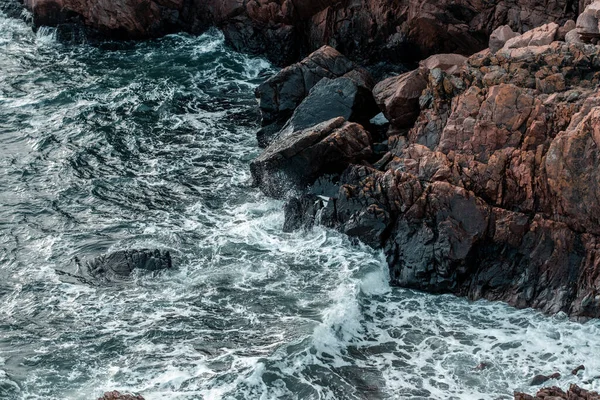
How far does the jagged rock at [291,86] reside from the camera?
28.8 m

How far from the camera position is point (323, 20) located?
1314 inches

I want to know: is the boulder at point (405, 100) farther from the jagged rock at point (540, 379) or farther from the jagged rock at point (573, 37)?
the jagged rock at point (540, 379)

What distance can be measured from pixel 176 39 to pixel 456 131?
64.9 ft

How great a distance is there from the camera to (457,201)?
21.3 m

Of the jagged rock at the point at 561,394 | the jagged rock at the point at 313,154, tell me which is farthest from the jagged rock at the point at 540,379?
the jagged rock at the point at 313,154

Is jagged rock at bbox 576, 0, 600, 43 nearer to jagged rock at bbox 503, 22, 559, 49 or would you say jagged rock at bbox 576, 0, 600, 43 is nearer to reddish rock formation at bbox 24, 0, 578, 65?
jagged rock at bbox 503, 22, 559, 49

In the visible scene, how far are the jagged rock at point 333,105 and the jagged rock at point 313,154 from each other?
1353 millimetres

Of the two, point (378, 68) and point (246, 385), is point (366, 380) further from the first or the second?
point (378, 68)

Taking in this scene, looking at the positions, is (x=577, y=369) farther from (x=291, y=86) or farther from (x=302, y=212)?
(x=291, y=86)

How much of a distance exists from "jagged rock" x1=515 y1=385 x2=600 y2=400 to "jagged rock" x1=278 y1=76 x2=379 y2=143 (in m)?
12.7

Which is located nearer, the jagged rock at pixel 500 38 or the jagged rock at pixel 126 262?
the jagged rock at pixel 126 262

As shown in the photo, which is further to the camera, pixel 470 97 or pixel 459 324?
pixel 470 97

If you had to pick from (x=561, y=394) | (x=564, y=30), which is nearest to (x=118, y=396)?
(x=561, y=394)

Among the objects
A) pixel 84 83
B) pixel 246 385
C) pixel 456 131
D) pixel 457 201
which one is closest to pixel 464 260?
pixel 457 201
